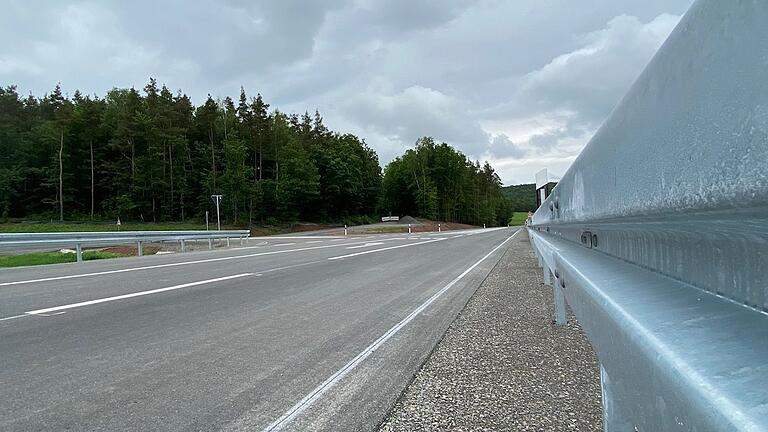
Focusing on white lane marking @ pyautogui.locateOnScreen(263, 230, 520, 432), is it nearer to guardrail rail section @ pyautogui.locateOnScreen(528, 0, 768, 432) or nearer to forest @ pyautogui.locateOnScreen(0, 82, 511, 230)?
guardrail rail section @ pyautogui.locateOnScreen(528, 0, 768, 432)

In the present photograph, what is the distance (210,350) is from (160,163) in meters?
66.6

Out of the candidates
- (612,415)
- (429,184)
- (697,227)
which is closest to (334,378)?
(612,415)

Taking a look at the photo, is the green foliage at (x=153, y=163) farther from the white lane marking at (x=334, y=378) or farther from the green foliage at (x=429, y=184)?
the white lane marking at (x=334, y=378)

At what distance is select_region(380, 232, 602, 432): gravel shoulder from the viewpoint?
9.32 ft

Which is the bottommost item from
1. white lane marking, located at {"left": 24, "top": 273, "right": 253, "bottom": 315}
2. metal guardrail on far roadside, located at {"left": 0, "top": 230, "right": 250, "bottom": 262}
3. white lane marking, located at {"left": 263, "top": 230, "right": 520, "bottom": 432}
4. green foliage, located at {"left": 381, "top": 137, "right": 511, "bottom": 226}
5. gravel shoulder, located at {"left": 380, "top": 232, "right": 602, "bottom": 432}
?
gravel shoulder, located at {"left": 380, "top": 232, "right": 602, "bottom": 432}

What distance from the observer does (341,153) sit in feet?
264

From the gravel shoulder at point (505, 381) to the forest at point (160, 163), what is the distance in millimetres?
56233

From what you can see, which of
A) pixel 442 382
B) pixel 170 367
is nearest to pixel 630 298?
pixel 442 382

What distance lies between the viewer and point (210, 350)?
4160 mm

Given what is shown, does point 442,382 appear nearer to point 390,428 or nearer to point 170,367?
point 390,428

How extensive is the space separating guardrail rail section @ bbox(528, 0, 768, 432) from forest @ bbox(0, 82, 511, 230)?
59701mm

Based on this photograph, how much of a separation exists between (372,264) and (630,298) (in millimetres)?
10619

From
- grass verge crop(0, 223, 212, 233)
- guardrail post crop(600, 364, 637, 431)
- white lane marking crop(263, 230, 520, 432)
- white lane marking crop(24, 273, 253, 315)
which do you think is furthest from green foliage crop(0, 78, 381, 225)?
guardrail post crop(600, 364, 637, 431)

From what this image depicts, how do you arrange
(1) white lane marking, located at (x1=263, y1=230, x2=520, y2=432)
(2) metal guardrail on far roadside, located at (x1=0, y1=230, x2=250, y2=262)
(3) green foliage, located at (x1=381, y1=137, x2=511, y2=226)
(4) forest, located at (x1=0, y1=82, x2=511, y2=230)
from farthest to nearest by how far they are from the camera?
(3) green foliage, located at (x1=381, y1=137, x2=511, y2=226) → (4) forest, located at (x1=0, y1=82, x2=511, y2=230) → (2) metal guardrail on far roadside, located at (x1=0, y1=230, x2=250, y2=262) → (1) white lane marking, located at (x1=263, y1=230, x2=520, y2=432)
